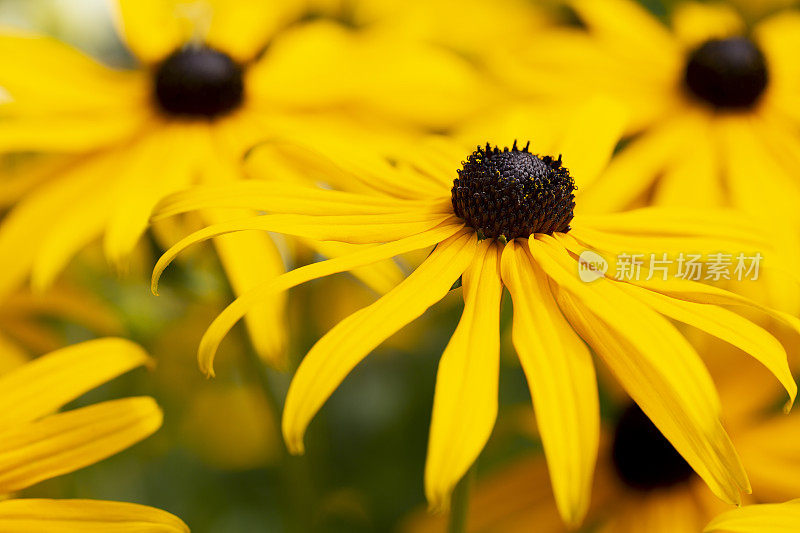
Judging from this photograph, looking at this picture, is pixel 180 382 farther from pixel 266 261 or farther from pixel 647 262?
pixel 647 262

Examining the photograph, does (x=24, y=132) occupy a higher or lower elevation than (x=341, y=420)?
higher

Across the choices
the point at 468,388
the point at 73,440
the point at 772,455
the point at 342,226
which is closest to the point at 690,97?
the point at 772,455

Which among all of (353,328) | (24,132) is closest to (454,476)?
(353,328)

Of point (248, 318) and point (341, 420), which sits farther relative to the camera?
point (341, 420)

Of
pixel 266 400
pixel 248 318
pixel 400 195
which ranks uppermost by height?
pixel 400 195

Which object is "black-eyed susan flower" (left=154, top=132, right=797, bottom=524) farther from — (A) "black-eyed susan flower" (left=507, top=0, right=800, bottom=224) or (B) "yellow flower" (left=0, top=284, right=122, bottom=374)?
(B) "yellow flower" (left=0, top=284, right=122, bottom=374)

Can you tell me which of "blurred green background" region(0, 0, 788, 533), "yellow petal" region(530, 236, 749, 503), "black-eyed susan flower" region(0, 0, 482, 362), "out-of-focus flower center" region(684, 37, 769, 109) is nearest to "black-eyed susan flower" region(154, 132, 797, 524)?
"yellow petal" region(530, 236, 749, 503)
